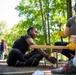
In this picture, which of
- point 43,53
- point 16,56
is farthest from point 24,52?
point 43,53

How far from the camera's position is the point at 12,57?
9.14 meters

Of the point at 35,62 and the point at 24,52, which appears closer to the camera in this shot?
the point at 35,62

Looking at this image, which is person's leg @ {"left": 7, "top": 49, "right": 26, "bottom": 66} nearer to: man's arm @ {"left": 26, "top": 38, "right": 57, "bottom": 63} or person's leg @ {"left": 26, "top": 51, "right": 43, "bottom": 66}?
person's leg @ {"left": 26, "top": 51, "right": 43, "bottom": 66}

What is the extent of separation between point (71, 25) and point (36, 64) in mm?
1858

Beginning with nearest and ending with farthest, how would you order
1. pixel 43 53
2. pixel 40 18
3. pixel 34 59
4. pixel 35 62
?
pixel 43 53
pixel 34 59
pixel 35 62
pixel 40 18

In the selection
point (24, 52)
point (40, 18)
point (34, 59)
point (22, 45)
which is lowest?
point (40, 18)

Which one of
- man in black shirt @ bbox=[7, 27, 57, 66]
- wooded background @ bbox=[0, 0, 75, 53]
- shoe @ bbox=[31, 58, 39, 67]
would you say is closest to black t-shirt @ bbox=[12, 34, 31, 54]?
man in black shirt @ bbox=[7, 27, 57, 66]

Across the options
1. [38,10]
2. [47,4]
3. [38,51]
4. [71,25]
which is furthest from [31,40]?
[38,10]

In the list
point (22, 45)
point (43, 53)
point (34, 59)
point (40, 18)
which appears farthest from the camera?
point (40, 18)

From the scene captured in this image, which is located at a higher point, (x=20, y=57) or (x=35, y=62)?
(x=20, y=57)

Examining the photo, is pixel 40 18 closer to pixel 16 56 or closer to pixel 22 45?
pixel 22 45

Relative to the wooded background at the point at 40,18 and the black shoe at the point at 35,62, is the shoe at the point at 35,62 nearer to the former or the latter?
the black shoe at the point at 35,62

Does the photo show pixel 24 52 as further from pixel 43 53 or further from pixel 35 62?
pixel 43 53

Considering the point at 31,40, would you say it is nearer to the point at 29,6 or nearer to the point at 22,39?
the point at 22,39
